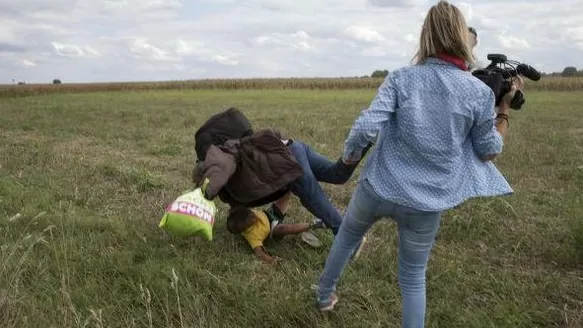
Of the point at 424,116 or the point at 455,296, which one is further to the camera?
the point at 455,296

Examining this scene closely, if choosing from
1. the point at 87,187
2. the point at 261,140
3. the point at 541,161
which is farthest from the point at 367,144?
the point at 541,161

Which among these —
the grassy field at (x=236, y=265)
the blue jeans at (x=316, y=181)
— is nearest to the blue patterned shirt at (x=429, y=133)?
the grassy field at (x=236, y=265)

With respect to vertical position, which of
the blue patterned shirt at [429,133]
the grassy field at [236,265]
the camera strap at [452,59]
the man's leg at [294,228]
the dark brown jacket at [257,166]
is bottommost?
the grassy field at [236,265]

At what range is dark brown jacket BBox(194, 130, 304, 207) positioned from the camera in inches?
164

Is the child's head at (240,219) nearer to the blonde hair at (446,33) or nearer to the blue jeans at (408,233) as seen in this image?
the blue jeans at (408,233)

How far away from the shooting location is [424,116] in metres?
2.78

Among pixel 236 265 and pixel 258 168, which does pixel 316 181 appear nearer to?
pixel 258 168

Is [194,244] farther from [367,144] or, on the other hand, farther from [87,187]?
[87,187]

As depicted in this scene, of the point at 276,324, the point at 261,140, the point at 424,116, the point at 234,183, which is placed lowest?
the point at 276,324

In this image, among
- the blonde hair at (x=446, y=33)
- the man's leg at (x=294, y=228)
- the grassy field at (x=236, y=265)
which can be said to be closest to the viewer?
the blonde hair at (x=446, y=33)

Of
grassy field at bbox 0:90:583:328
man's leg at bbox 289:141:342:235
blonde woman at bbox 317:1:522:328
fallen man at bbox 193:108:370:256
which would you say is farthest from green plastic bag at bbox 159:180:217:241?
blonde woman at bbox 317:1:522:328

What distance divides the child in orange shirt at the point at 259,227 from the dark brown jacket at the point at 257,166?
207 millimetres

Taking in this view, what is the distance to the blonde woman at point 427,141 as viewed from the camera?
2.75 m

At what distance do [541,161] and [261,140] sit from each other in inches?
224
